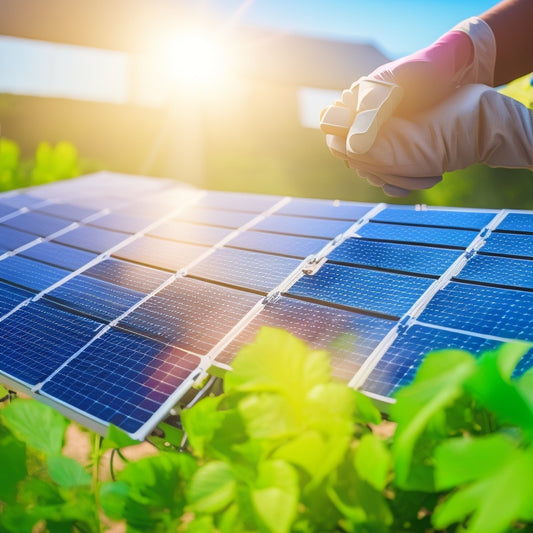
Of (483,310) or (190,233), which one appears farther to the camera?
(190,233)

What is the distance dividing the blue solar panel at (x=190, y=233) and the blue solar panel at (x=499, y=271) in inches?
83.1

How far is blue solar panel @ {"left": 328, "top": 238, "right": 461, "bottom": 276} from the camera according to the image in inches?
134

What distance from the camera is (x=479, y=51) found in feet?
12.9

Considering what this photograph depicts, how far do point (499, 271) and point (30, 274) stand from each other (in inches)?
141

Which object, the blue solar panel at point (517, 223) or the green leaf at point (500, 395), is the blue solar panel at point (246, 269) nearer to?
the blue solar panel at point (517, 223)

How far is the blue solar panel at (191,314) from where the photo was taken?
2951 millimetres

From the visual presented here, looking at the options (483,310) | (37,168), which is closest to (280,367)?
(483,310)

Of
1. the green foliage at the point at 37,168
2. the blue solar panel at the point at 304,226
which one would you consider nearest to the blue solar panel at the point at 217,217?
the blue solar panel at the point at 304,226

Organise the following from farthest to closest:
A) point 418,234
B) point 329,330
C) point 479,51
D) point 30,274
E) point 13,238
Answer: point 13,238 < point 30,274 < point 418,234 < point 479,51 < point 329,330

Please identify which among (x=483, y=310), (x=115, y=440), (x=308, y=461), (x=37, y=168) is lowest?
(x=37, y=168)

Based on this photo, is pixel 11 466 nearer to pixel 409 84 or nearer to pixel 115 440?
pixel 115 440

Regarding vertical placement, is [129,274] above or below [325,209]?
below

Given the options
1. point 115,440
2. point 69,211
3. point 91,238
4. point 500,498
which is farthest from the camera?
point 69,211

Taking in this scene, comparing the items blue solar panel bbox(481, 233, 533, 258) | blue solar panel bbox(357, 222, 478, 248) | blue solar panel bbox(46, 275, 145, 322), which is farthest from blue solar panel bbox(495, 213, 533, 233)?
blue solar panel bbox(46, 275, 145, 322)
